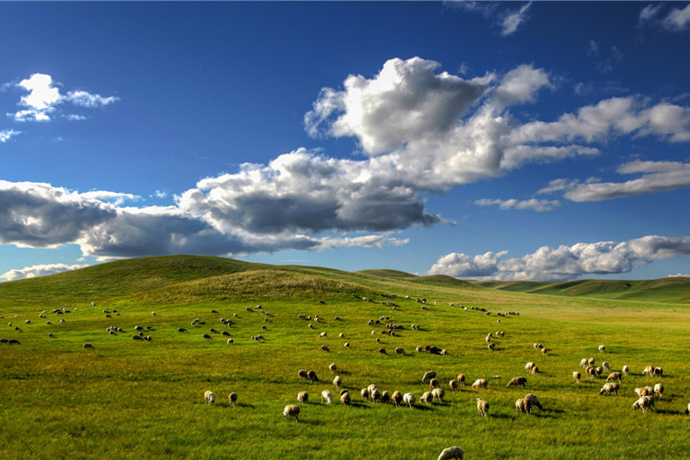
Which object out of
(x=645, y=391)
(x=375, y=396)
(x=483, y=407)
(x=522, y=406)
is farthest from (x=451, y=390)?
(x=645, y=391)

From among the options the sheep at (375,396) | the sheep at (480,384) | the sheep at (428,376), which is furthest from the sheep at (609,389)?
the sheep at (375,396)

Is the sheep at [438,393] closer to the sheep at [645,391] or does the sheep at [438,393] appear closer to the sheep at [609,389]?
the sheep at [609,389]

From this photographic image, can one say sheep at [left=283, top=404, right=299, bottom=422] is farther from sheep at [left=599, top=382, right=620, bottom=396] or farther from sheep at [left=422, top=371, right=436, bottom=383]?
sheep at [left=599, top=382, right=620, bottom=396]

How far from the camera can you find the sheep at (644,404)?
704 inches

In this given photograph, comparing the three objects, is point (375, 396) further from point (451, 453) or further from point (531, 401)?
point (531, 401)

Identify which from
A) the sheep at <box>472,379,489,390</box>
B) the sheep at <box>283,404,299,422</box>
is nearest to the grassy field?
the sheep at <box>283,404,299,422</box>

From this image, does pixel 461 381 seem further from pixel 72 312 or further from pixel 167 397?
pixel 72 312

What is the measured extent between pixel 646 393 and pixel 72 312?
7991 centimetres

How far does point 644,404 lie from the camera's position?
704 inches

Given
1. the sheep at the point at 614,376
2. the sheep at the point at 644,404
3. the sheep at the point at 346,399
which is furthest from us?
the sheep at the point at 614,376

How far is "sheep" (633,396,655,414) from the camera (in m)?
17.9

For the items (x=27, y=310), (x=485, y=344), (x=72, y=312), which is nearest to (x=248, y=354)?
(x=485, y=344)

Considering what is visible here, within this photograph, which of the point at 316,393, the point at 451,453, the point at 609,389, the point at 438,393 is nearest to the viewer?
the point at 451,453

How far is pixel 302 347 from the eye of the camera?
35.1 metres
